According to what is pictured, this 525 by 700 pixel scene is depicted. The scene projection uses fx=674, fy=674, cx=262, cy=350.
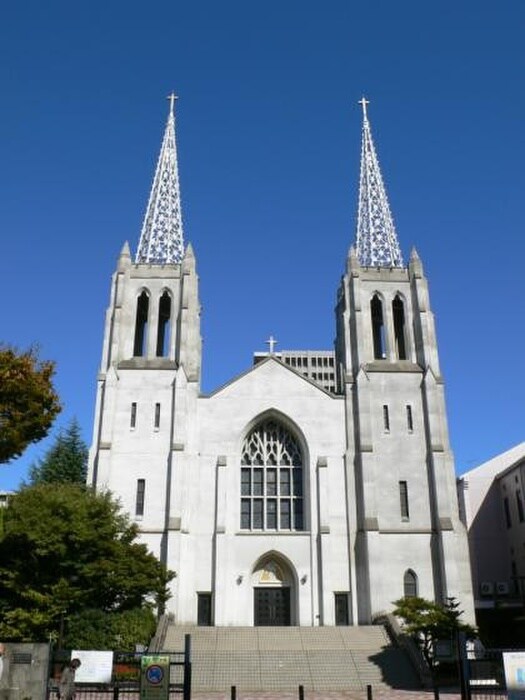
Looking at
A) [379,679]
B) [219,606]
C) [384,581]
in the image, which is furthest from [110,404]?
[379,679]

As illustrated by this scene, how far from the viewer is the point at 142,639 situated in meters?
26.0

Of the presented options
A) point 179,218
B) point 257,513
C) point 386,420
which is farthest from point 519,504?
point 179,218

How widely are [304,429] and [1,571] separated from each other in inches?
668

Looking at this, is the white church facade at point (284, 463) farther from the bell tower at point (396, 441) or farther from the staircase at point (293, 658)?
the staircase at point (293, 658)

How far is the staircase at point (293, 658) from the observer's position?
24266mm

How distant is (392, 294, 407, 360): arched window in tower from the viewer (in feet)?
132

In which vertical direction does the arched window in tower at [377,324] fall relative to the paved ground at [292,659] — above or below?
above

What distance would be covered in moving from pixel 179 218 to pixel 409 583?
27.6 m

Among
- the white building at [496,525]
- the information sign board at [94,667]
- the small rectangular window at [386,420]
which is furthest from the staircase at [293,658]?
the white building at [496,525]

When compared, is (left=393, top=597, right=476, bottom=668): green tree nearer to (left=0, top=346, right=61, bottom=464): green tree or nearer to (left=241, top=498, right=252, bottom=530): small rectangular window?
(left=241, top=498, right=252, bottom=530): small rectangular window

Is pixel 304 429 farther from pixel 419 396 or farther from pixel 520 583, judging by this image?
pixel 520 583

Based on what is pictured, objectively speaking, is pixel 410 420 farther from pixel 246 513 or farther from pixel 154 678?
pixel 154 678

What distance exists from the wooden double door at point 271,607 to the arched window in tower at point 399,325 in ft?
49.7

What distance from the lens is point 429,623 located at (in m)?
24.8
